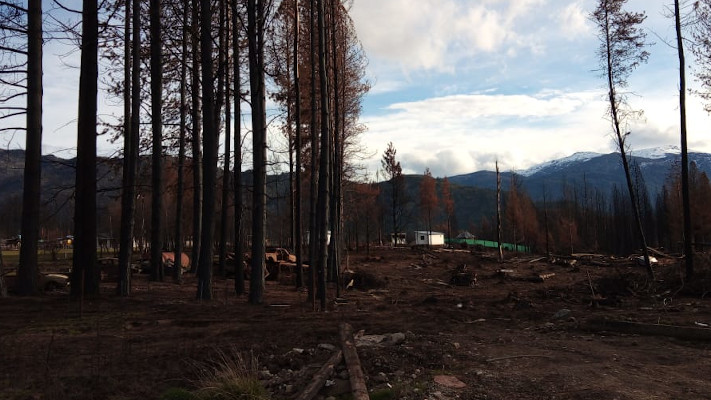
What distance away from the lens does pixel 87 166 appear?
1138 cm

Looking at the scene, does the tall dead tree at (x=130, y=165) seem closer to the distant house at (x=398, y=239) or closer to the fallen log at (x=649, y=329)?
the fallen log at (x=649, y=329)

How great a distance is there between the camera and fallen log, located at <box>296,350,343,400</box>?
4.93 metres

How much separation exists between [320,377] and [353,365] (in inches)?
23.7

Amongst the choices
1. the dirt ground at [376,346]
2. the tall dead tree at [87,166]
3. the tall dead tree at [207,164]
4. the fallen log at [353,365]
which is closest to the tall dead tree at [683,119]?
the dirt ground at [376,346]

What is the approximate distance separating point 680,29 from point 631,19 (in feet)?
8.25

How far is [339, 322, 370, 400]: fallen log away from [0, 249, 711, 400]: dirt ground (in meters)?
0.14

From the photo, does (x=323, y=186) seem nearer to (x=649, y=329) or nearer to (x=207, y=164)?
(x=207, y=164)

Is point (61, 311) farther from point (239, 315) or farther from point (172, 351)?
point (172, 351)

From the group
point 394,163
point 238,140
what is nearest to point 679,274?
point 238,140

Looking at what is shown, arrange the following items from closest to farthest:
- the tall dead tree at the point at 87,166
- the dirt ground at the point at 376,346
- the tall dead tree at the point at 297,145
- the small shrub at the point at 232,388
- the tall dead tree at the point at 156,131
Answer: the small shrub at the point at 232,388 < the dirt ground at the point at 376,346 < the tall dead tree at the point at 87,166 < the tall dead tree at the point at 156,131 < the tall dead tree at the point at 297,145

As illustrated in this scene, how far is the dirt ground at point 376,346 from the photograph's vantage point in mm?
5273

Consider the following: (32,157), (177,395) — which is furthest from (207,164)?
(177,395)

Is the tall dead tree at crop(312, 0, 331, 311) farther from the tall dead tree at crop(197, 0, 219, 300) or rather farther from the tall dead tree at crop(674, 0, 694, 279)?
the tall dead tree at crop(674, 0, 694, 279)

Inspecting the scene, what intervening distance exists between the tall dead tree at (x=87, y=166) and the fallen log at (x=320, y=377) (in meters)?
7.59
